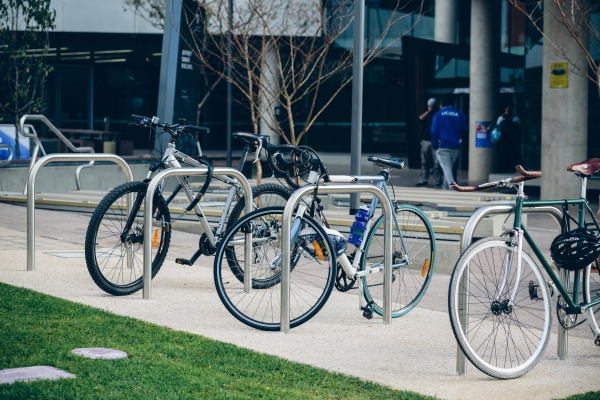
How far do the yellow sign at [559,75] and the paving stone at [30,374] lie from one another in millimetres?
11573

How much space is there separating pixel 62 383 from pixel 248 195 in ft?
9.30

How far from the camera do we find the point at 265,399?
412cm

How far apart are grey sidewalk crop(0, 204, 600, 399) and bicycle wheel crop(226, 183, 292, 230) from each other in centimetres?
62

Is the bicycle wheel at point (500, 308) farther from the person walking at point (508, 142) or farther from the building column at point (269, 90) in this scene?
the person walking at point (508, 142)

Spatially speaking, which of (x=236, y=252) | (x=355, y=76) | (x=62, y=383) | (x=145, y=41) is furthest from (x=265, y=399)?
(x=145, y=41)

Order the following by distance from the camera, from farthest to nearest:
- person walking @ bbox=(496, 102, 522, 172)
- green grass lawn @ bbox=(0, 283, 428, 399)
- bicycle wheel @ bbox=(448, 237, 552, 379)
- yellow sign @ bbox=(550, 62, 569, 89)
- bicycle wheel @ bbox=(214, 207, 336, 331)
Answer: person walking @ bbox=(496, 102, 522, 172) → yellow sign @ bbox=(550, 62, 569, 89) → bicycle wheel @ bbox=(214, 207, 336, 331) → bicycle wheel @ bbox=(448, 237, 552, 379) → green grass lawn @ bbox=(0, 283, 428, 399)

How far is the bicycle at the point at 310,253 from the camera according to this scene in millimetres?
5715

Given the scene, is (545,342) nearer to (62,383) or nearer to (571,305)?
(571,305)

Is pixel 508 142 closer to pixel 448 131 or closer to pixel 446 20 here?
pixel 446 20

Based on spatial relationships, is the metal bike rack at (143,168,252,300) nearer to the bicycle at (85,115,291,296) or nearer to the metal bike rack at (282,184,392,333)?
the bicycle at (85,115,291,296)

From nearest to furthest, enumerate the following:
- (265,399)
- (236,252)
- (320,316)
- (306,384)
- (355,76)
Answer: (265,399)
(306,384)
(320,316)
(236,252)
(355,76)

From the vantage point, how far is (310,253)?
19.2 ft

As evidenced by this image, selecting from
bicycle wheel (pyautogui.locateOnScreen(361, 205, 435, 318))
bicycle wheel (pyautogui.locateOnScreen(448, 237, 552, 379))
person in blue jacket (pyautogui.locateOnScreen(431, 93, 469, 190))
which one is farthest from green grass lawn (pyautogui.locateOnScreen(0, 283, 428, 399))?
person in blue jacket (pyautogui.locateOnScreen(431, 93, 469, 190))

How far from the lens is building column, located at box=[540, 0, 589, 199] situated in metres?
14.5
